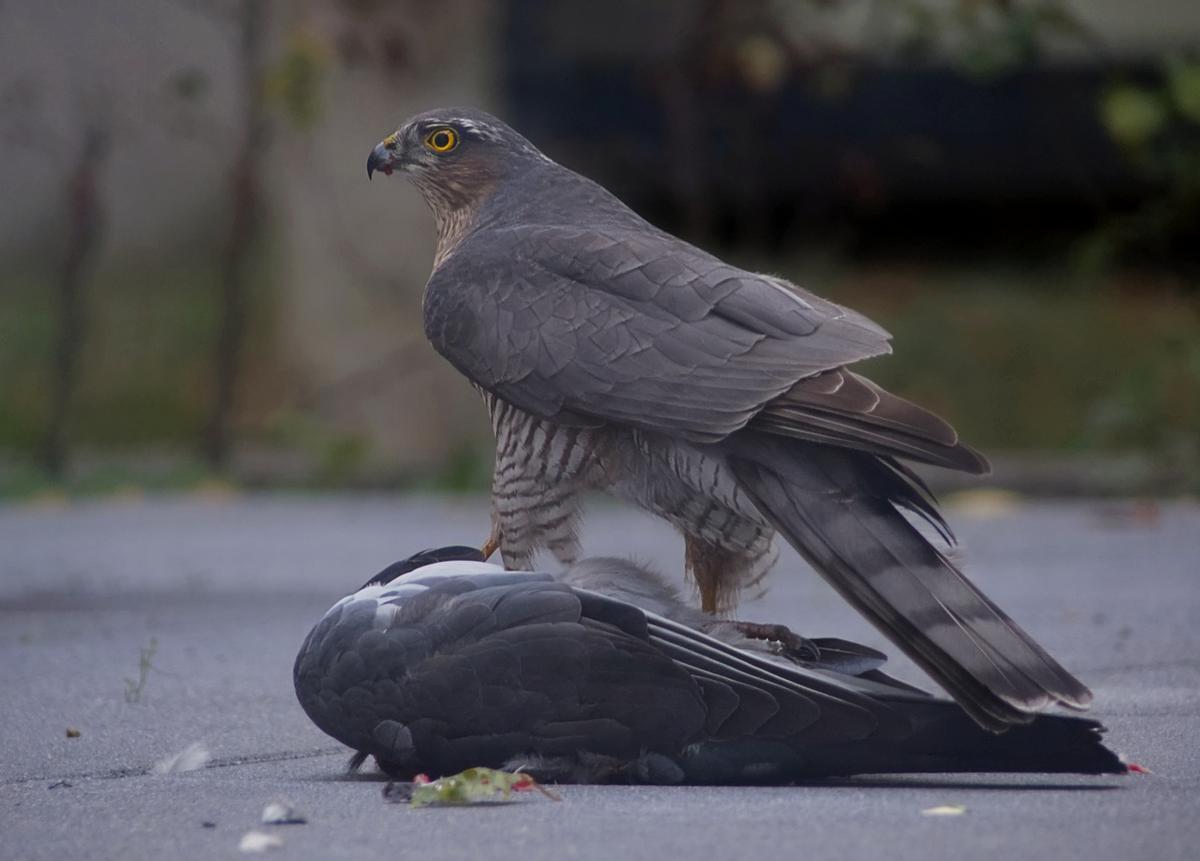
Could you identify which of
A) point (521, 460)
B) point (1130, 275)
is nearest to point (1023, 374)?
point (1130, 275)

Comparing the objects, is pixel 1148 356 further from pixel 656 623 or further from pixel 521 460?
pixel 656 623

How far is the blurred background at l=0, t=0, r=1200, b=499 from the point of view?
9062 millimetres

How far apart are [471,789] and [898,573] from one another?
74cm

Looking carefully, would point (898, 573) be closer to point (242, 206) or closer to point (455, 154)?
point (455, 154)

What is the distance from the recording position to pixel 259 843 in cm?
254

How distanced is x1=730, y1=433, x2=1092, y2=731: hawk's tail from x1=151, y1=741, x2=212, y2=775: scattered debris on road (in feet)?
3.53

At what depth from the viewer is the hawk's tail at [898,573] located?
9.23 ft

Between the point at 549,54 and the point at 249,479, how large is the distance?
145 inches

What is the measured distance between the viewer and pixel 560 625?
115 inches

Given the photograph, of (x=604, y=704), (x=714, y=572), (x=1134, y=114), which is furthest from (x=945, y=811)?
(x=1134, y=114)

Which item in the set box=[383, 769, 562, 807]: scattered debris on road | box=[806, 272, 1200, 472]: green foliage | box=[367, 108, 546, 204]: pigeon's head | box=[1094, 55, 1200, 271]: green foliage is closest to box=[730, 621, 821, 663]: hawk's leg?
box=[383, 769, 562, 807]: scattered debris on road

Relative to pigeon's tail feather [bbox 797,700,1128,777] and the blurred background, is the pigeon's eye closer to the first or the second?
pigeon's tail feather [bbox 797,700,1128,777]

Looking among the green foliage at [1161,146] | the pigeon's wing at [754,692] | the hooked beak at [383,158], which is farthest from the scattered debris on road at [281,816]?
the green foliage at [1161,146]

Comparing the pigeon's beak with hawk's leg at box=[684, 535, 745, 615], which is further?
the pigeon's beak
